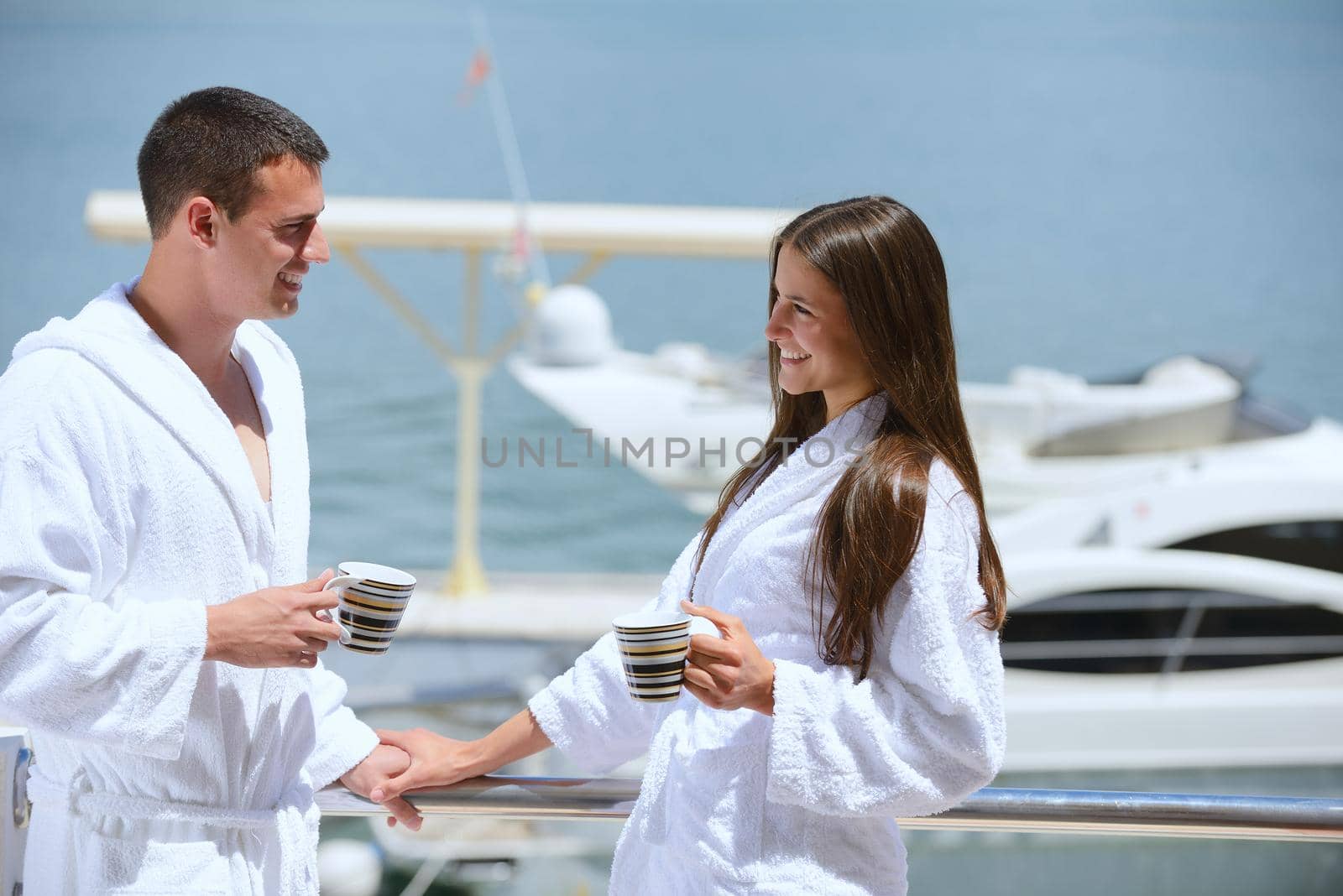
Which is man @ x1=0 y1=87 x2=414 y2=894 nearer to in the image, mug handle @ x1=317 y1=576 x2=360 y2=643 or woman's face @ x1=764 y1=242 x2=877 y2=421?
mug handle @ x1=317 y1=576 x2=360 y2=643

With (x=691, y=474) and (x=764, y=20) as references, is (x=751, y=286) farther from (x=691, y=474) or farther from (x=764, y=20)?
(x=691, y=474)

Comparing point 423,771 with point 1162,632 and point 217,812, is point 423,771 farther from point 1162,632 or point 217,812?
point 1162,632

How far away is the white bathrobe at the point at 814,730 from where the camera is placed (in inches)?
30.1

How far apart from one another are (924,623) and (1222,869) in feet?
17.9

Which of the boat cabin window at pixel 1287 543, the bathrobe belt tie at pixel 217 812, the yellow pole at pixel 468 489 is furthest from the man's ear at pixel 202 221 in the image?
the boat cabin window at pixel 1287 543

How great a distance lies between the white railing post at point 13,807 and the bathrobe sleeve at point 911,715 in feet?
1.67

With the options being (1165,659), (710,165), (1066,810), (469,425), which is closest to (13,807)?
(1066,810)

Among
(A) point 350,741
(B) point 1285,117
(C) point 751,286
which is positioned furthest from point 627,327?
(A) point 350,741

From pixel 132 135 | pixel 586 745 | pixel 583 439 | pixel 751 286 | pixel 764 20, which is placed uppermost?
pixel 764 20

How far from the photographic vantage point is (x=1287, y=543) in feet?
18.6

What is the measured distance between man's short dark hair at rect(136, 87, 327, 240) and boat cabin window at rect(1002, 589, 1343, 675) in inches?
183

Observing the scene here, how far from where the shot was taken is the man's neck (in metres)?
0.85

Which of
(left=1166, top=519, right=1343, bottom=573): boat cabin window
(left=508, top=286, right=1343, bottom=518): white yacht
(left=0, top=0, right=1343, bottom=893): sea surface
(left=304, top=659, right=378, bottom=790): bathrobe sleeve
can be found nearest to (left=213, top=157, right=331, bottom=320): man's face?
(left=304, top=659, right=378, bottom=790): bathrobe sleeve

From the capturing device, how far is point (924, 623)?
758 millimetres
